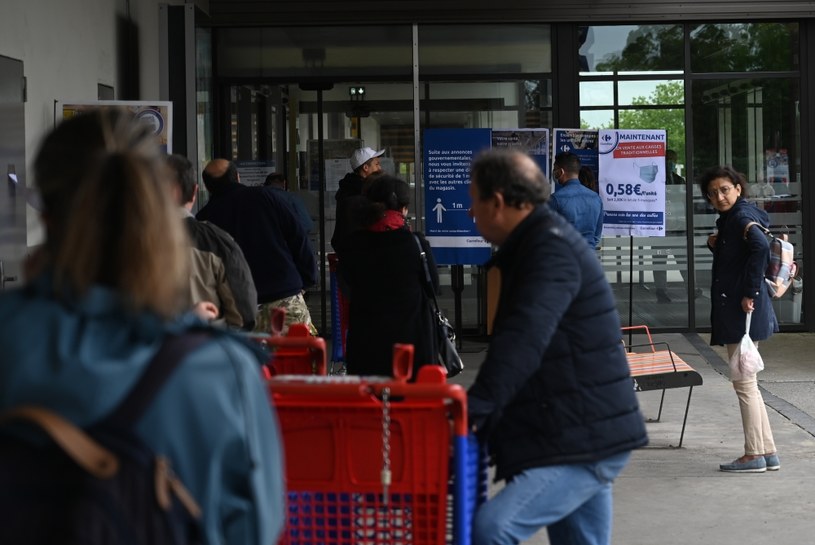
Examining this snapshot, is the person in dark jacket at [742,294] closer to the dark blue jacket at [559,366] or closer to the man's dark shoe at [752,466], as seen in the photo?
the man's dark shoe at [752,466]

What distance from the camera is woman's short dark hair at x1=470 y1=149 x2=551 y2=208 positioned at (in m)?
3.52

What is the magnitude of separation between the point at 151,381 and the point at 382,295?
169 inches

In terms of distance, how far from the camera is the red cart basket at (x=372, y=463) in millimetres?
2994

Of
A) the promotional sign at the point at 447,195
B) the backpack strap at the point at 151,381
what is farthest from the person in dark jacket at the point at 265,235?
the backpack strap at the point at 151,381

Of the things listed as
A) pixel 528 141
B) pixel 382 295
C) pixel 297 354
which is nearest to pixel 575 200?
pixel 528 141

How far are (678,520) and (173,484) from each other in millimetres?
4796

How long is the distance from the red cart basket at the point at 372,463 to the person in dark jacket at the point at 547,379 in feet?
0.79

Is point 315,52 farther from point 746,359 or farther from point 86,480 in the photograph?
point 86,480

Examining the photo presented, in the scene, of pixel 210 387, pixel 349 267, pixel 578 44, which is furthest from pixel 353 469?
pixel 578 44

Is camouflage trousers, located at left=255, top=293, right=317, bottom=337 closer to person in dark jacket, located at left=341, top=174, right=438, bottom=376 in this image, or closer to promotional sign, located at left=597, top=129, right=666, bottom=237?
person in dark jacket, located at left=341, top=174, right=438, bottom=376

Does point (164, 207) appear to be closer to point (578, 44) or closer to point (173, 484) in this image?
point (173, 484)

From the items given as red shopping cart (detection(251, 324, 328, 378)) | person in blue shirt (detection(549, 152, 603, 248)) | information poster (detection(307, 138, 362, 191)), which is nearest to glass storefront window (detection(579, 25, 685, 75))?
information poster (detection(307, 138, 362, 191))

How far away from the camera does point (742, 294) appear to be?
7.05m

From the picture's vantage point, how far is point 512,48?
1327 centimetres
